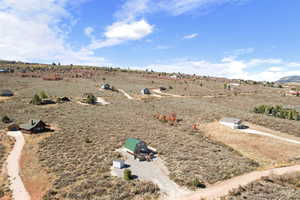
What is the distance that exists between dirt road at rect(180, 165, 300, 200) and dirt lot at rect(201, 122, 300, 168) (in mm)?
2026

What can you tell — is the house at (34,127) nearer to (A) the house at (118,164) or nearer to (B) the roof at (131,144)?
(B) the roof at (131,144)

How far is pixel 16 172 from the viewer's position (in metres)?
21.7

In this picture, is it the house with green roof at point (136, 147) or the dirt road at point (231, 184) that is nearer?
the dirt road at point (231, 184)

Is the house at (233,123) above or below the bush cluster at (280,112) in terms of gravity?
below

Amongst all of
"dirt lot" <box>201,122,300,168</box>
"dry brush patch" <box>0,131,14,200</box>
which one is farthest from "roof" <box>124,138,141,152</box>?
"dirt lot" <box>201,122,300,168</box>

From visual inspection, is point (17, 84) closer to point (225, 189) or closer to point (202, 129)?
point (202, 129)

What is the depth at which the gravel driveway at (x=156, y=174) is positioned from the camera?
18391 millimetres

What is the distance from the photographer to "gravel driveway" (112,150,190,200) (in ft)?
60.3

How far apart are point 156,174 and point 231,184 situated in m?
8.27

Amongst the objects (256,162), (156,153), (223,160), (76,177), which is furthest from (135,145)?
(256,162)

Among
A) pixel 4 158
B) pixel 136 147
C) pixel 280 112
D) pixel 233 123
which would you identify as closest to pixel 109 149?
pixel 136 147

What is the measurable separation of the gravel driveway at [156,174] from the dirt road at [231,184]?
1.30 m

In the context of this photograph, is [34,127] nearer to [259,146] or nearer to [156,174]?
[156,174]

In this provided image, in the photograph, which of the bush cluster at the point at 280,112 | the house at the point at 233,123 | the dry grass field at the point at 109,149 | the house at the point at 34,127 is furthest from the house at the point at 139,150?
the bush cluster at the point at 280,112
